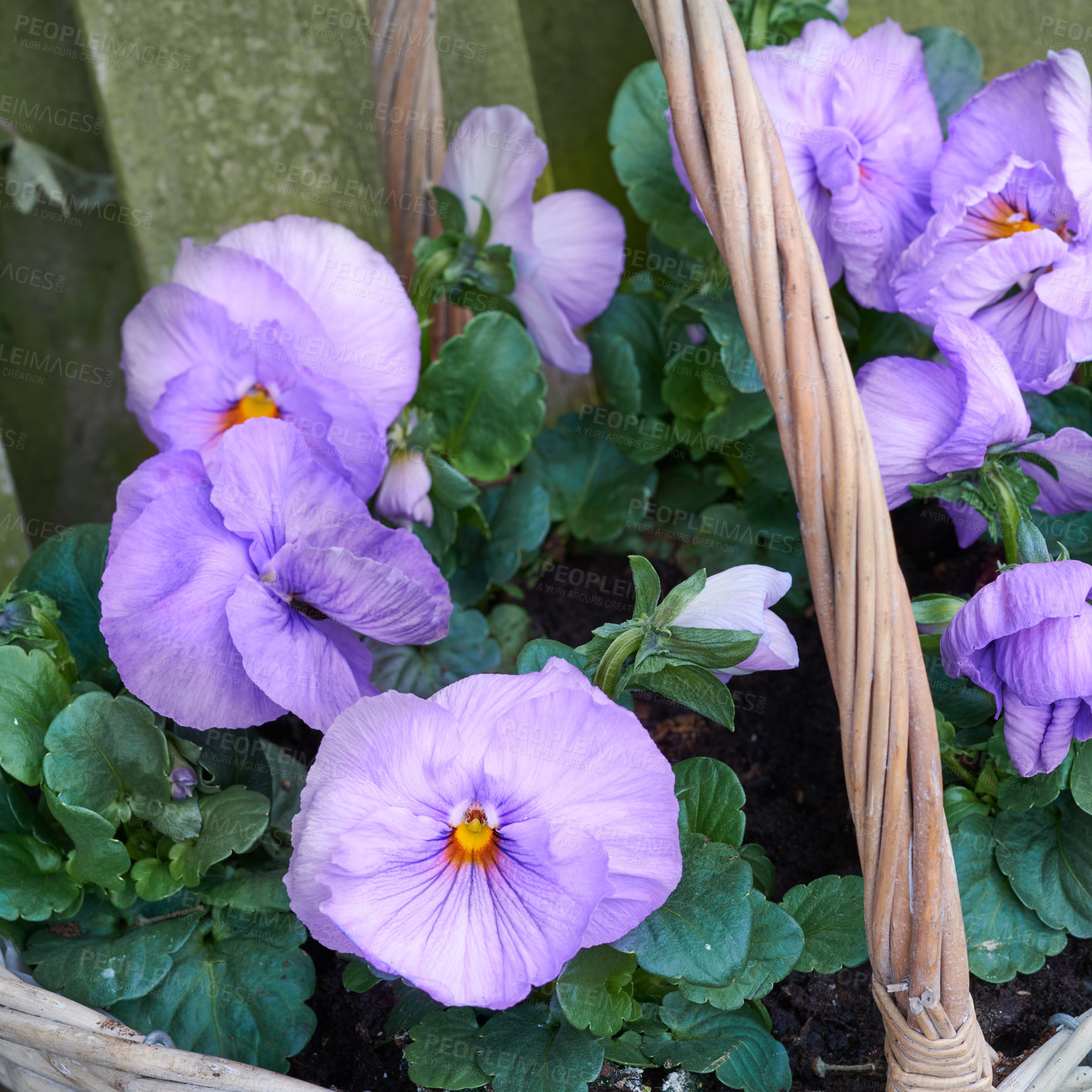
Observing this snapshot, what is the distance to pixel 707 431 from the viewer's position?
0.96 metres

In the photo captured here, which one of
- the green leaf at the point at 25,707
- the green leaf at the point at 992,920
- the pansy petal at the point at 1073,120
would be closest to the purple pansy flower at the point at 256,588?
the green leaf at the point at 25,707

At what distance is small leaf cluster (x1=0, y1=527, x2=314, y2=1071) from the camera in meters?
0.72

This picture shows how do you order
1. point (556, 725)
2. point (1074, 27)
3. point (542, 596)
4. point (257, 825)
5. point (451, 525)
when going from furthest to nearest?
point (1074, 27) → point (542, 596) → point (451, 525) → point (257, 825) → point (556, 725)

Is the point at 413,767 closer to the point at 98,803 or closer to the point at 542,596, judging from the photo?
the point at 98,803

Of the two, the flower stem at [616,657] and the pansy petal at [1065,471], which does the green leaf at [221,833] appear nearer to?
the flower stem at [616,657]

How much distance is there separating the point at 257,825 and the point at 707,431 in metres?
0.51

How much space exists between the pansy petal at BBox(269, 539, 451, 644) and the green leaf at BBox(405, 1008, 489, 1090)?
249mm

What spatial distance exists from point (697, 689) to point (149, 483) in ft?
1.30

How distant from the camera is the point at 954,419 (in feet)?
2.38

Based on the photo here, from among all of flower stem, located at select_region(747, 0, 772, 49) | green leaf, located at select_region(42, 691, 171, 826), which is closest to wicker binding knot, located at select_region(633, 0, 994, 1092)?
flower stem, located at select_region(747, 0, 772, 49)

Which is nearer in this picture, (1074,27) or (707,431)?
(707,431)

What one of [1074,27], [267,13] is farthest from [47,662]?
[1074,27]

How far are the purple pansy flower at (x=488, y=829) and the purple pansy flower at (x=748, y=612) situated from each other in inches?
3.2

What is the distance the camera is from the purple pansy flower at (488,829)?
563 millimetres
